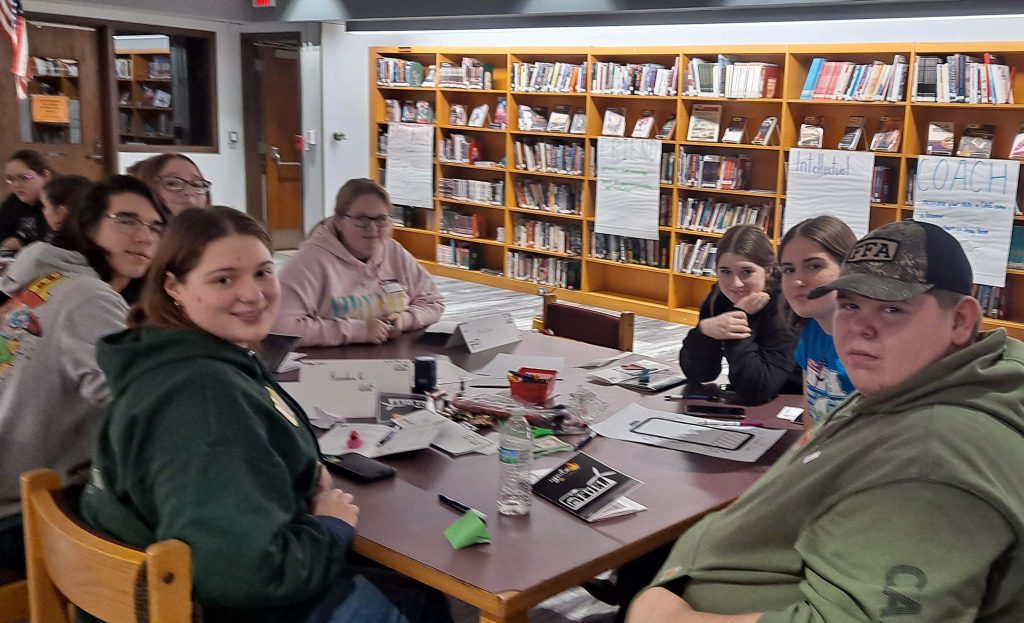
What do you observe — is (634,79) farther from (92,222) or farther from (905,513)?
(905,513)

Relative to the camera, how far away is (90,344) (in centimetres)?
221

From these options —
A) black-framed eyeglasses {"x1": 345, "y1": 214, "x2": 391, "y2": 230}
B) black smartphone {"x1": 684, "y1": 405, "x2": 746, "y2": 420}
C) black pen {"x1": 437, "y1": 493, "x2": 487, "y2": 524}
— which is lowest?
black smartphone {"x1": 684, "y1": 405, "x2": 746, "y2": 420}

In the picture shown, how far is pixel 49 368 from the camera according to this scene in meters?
2.19

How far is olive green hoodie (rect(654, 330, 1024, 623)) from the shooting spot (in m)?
1.16

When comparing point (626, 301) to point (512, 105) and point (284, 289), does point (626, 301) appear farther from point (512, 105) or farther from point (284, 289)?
point (284, 289)

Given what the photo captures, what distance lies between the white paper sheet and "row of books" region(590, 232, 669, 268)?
5203 millimetres

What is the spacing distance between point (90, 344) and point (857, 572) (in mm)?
1769

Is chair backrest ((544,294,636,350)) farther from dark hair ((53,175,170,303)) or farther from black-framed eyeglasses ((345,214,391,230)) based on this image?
dark hair ((53,175,170,303))

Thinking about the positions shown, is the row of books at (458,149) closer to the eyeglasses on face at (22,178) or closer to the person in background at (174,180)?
the eyeglasses on face at (22,178)

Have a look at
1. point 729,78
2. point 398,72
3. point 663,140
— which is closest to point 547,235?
point 663,140

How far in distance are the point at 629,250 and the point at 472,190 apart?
1807 mm


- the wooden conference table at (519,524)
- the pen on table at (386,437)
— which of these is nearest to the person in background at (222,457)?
the wooden conference table at (519,524)

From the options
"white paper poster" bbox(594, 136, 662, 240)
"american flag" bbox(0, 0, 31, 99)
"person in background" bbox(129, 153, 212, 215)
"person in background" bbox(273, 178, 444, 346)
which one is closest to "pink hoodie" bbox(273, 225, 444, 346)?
"person in background" bbox(273, 178, 444, 346)

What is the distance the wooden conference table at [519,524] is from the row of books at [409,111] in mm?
7216
